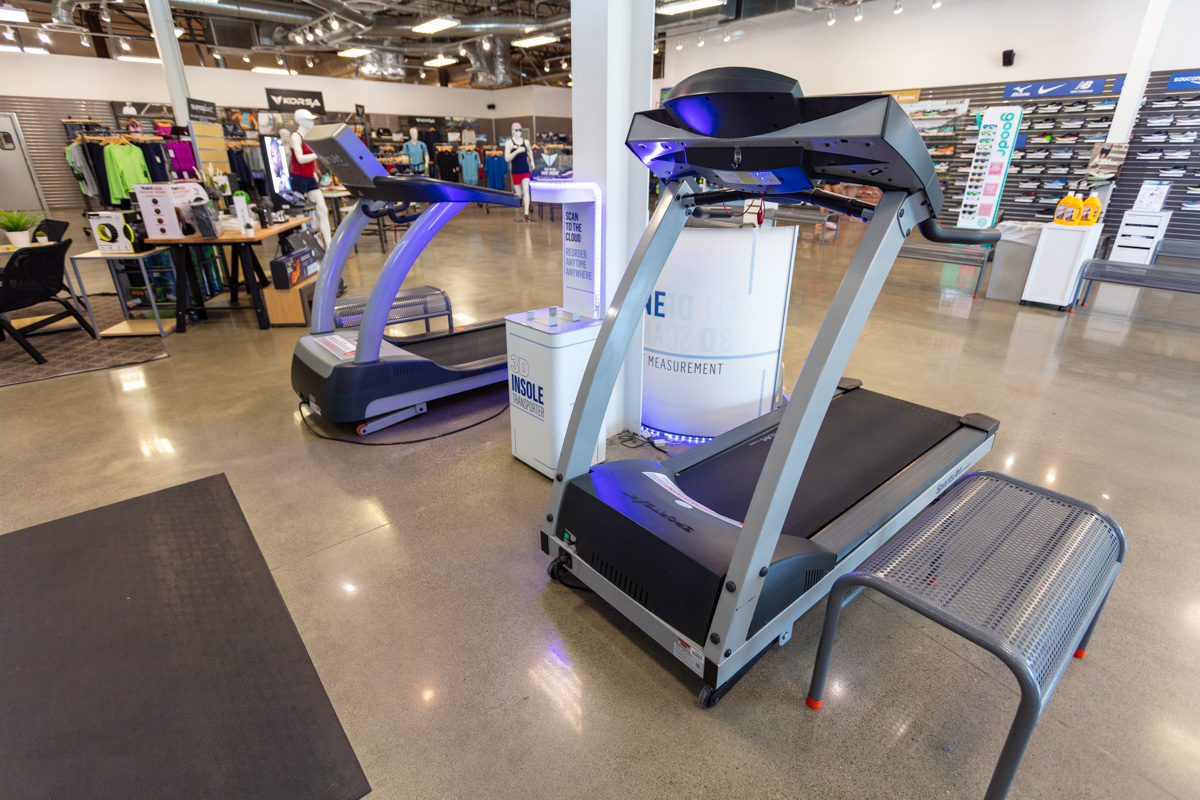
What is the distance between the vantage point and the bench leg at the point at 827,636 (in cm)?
148

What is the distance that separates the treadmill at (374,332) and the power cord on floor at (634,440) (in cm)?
98

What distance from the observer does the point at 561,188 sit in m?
2.49

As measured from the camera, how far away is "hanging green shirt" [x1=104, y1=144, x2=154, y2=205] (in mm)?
7801

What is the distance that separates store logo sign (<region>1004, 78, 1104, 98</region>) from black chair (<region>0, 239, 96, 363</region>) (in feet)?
40.4

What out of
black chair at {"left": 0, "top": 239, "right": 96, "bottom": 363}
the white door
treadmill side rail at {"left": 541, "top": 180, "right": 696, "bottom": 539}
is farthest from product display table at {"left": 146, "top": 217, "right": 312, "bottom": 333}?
the white door

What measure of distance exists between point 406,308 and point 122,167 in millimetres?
6887

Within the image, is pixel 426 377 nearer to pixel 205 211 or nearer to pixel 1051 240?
pixel 205 211

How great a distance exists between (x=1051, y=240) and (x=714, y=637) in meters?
6.40

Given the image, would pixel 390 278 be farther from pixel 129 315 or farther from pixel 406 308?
pixel 129 315

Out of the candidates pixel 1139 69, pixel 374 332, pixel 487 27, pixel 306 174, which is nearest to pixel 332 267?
pixel 374 332

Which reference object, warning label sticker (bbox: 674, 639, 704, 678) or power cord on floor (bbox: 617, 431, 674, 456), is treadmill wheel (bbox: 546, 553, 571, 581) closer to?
warning label sticker (bbox: 674, 639, 704, 678)

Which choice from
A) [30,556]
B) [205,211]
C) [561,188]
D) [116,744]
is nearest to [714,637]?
[116,744]

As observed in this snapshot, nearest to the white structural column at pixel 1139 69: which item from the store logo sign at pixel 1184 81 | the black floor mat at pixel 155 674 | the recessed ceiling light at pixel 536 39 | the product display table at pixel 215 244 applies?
the store logo sign at pixel 1184 81

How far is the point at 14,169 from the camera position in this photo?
1205 centimetres
